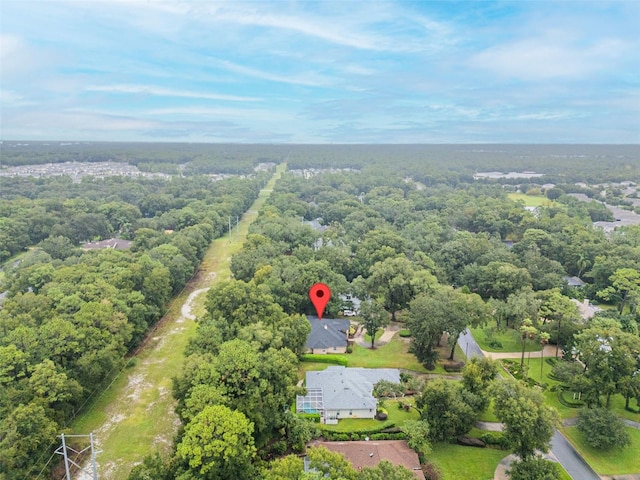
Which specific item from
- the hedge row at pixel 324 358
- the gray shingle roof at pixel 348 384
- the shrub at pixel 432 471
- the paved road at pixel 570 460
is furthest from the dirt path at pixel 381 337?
the paved road at pixel 570 460

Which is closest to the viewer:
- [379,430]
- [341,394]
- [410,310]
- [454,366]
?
[379,430]

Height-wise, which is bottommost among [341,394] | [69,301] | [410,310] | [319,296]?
[341,394]

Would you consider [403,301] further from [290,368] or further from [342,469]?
[342,469]

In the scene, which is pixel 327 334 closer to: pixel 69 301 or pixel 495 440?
pixel 495 440

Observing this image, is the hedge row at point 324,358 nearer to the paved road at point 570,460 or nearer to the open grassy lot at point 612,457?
the paved road at point 570,460

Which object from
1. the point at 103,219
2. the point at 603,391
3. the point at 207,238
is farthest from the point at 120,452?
the point at 103,219

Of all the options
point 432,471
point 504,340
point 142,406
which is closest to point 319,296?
point 504,340
